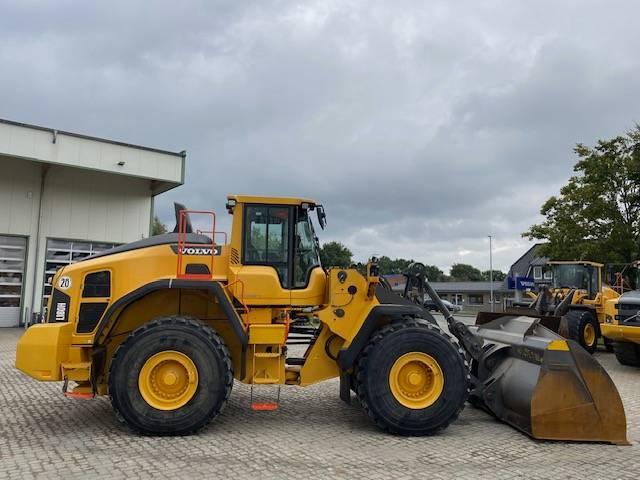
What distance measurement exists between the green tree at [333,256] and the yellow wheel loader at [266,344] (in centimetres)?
34

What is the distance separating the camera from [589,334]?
580 inches

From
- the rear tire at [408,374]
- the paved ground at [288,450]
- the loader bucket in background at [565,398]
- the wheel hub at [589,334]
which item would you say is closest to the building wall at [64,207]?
the paved ground at [288,450]

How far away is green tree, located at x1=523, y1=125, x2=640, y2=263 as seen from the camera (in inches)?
811

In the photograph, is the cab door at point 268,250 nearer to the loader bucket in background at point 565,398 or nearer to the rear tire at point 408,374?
the rear tire at point 408,374

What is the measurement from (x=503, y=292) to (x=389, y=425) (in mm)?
63006

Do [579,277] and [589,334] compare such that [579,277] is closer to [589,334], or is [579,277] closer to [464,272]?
[589,334]

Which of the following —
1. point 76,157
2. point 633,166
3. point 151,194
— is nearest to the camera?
point 76,157

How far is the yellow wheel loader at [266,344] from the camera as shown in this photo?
608cm

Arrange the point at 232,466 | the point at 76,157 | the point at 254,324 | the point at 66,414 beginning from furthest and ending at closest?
the point at 76,157, the point at 66,414, the point at 254,324, the point at 232,466

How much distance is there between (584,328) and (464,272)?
110941 millimetres

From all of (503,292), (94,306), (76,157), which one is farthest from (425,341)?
(503,292)

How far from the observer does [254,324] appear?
6.66m

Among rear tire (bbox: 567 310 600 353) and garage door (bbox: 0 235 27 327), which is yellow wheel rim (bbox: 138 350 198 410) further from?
garage door (bbox: 0 235 27 327)

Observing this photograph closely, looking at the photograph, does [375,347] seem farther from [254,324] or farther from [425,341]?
[254,324]
